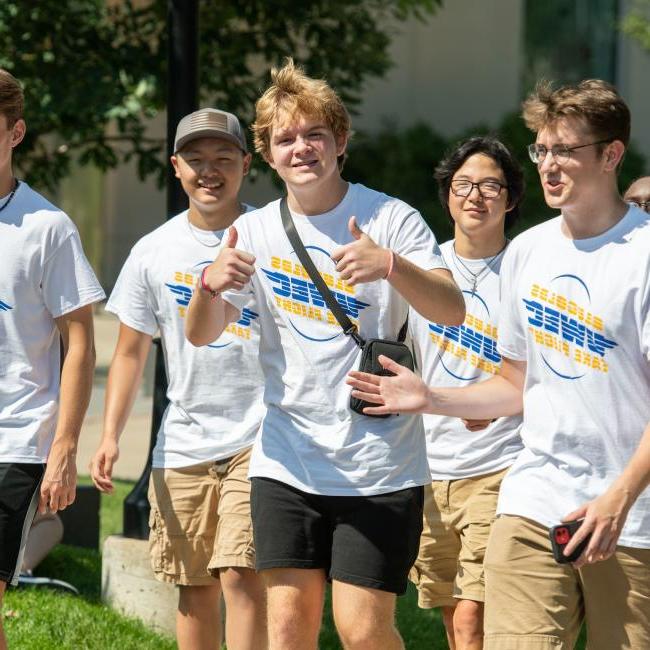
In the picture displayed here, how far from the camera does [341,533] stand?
4266 mm

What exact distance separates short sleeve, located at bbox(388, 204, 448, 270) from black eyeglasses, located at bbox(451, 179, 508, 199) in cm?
135

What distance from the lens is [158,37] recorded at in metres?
9.02

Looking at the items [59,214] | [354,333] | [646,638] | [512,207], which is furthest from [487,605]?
[512,207]

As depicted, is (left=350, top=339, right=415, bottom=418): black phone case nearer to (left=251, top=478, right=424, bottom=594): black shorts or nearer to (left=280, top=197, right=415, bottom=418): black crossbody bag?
(left=280, top=197, right=415, bottom=418): black crossbody bag

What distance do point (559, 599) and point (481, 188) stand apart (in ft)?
7.48

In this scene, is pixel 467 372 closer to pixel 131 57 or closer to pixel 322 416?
pixel 322 416

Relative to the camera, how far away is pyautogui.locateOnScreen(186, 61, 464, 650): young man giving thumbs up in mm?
4230

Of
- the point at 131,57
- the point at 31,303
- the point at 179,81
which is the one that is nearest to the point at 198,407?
the point at 31,303

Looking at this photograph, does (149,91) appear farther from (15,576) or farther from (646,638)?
(646,638)

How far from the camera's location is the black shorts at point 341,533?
4.25 m

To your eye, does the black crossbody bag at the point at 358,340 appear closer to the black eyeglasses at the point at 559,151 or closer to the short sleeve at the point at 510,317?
the short sleeve at the point at 510,317

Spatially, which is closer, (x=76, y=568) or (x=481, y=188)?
(x=481, y=188)

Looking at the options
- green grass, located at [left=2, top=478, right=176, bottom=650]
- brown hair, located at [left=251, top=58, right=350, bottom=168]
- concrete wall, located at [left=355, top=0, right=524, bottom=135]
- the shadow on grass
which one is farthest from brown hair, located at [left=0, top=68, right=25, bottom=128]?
concrete wall, located at [left=355, top=0, right=524, bottom=135]

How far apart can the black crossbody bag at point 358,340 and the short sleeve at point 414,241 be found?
25 centimetres
